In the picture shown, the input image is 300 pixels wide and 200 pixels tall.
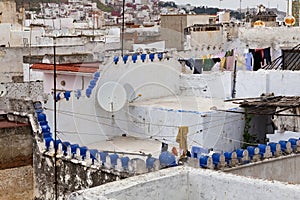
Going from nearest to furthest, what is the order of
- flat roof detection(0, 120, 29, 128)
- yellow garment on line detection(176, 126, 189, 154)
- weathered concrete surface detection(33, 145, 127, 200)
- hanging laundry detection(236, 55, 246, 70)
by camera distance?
weathered concrete surface detection(33, 145, 127, 200) → yellow garment on line detection(176, 126, 189, 154) → flat roof detection(0, 120, 29, 128) → hanging laundry detection(236, 55, 246, 70)

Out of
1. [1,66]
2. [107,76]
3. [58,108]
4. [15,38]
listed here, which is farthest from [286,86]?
[15,38]

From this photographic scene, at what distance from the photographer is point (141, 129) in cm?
1427

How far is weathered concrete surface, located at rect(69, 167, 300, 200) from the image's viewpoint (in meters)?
5.12

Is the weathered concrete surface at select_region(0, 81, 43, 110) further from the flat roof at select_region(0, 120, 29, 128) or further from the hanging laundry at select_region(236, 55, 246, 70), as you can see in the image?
the hanging laundry at select_region(236, 55, 246, 70)

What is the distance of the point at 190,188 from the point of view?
5.75m

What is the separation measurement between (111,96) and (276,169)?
4846mm

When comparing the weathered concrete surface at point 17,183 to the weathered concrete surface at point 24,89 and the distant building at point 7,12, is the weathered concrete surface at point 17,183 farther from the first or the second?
the distant building at point 7,12

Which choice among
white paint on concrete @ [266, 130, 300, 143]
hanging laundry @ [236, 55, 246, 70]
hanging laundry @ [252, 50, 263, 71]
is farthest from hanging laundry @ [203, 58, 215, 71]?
white paint on concrete @ [266, 130, 300, 143]

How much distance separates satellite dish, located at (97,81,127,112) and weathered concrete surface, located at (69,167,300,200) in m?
8.26

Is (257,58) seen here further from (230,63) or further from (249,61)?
(230,63)

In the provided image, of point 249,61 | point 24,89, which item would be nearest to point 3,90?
point 24,89

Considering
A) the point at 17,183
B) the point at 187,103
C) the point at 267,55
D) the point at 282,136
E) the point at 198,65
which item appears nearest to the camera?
the point at 282,136

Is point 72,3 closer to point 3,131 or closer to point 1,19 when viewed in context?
point 1,19

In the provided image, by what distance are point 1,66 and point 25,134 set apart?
35.8ft
